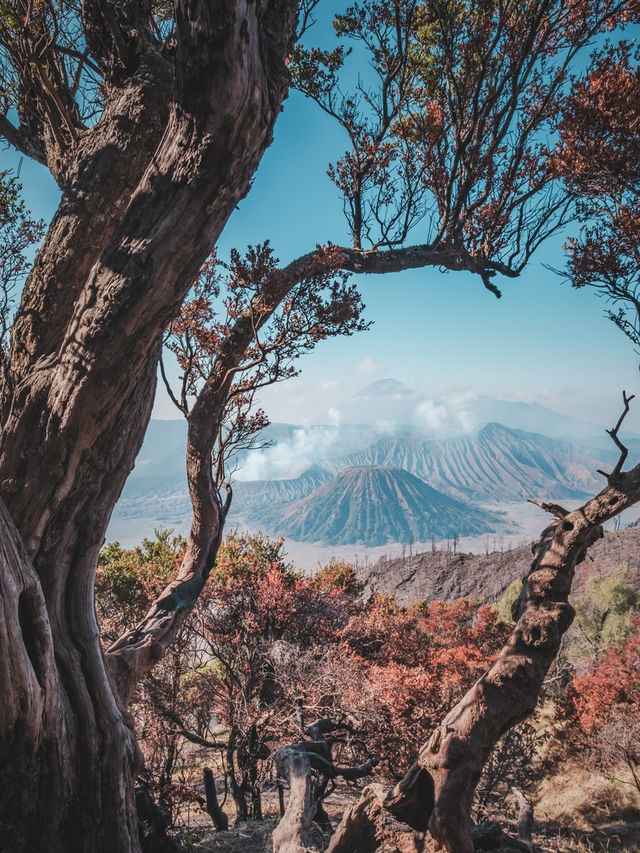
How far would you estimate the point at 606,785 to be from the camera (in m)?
11.3

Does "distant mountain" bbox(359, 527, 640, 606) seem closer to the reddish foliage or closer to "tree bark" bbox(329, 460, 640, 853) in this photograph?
the reddish foliage

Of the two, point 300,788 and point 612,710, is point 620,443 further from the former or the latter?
point 612,710

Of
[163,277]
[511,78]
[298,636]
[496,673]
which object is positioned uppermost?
[511,78]

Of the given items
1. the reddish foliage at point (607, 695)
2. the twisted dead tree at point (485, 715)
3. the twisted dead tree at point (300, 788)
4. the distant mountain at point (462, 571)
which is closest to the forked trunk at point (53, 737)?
the twisted dead tree at point (300, 788)

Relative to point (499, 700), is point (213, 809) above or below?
below

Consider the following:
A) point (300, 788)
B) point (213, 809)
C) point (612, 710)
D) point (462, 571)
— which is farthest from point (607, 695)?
point (462, 571)

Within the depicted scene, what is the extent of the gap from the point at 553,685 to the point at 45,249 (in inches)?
940

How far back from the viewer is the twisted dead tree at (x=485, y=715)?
313 centimetres

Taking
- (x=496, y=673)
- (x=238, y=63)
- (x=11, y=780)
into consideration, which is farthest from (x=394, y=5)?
(x=11, y=780)

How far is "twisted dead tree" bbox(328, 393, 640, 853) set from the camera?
10.3 feet

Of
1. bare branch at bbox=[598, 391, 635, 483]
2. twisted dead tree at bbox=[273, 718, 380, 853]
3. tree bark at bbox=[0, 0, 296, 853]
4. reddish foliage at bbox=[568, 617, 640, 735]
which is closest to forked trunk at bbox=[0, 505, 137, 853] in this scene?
tree bark at bbox=[0, 0, 296, 853]

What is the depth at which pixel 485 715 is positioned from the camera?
3365 mm

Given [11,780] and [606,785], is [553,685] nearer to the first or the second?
[606,785]

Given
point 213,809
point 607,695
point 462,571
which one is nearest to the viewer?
point 213,809
